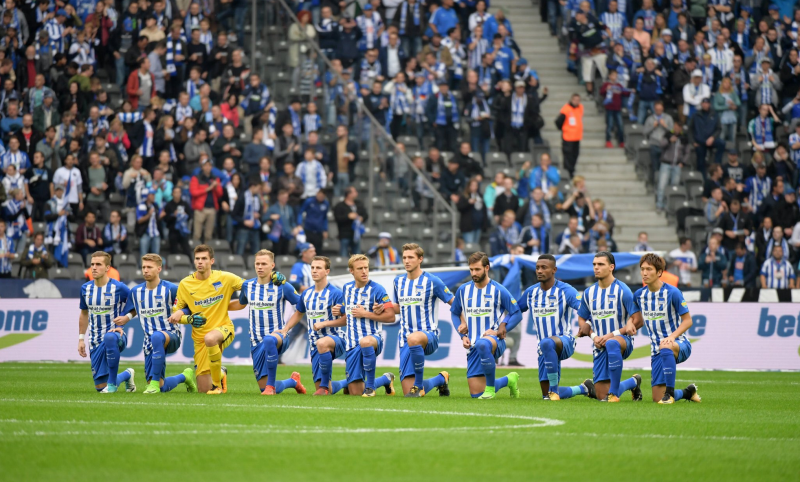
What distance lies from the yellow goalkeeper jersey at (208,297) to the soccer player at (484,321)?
276cm

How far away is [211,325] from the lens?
13.7 m

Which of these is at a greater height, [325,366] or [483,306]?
[483,306]

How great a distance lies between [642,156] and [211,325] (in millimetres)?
16149

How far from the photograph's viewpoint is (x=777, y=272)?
23.4 m

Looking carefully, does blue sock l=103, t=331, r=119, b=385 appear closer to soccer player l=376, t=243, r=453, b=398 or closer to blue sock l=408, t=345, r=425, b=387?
soccer player l=376, t=243, r=453, b=398

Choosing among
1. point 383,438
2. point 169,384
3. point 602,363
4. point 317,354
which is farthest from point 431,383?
point 383,438

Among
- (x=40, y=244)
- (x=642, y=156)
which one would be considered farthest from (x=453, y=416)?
(x=642, y=156)

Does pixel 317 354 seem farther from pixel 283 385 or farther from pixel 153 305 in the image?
pixel 153 305

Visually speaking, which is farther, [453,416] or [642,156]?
[642,156]

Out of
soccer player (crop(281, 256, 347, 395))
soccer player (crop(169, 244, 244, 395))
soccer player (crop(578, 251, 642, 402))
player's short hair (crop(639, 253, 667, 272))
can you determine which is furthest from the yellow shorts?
player's short hair (crop(639, 253, 667, 272))

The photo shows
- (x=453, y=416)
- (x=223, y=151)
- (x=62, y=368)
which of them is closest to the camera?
(x=453, y=416)

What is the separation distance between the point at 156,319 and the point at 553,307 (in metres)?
4.78

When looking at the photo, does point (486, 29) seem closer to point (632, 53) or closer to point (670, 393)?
point (632, 53)

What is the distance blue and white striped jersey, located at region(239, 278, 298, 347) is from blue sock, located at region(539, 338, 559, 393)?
306 cm
